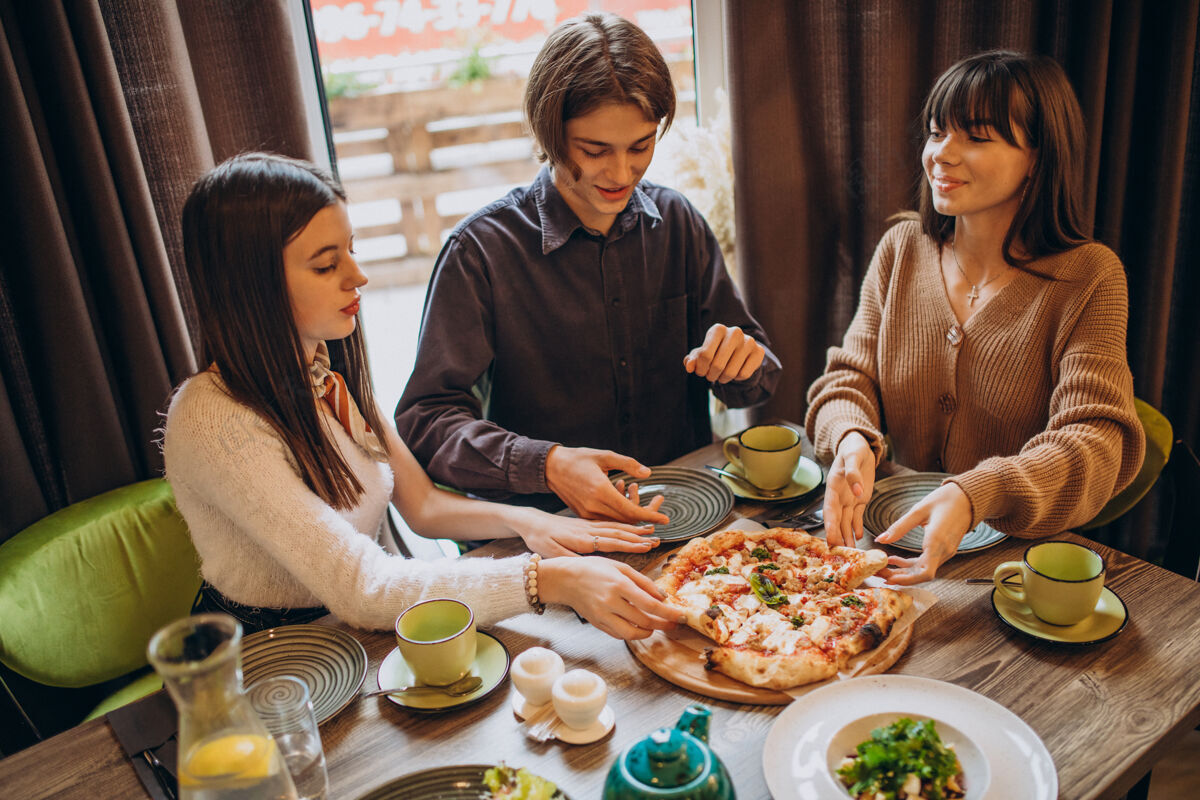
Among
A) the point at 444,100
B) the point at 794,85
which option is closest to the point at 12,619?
the point at 444,100

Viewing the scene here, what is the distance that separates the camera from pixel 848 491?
57.7 inches

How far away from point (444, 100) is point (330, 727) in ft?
7.11

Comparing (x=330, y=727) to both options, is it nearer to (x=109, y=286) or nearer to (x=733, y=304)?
(x=109, y=286)

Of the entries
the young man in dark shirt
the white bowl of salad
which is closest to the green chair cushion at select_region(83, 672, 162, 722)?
the young man in dark shirt

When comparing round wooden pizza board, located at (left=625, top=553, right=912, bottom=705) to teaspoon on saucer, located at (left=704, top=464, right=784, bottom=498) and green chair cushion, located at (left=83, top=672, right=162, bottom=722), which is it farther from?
green chair cushion, located at (left=83, top=672, right=162, bottom=722)

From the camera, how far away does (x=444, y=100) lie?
271 centimetres

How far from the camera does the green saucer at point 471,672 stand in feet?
3.56

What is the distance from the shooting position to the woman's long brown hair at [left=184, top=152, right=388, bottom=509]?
130cm

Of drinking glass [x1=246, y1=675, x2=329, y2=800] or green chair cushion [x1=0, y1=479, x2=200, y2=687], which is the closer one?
drinking glass [x1=246, y1=675, x2=329, y2=800]

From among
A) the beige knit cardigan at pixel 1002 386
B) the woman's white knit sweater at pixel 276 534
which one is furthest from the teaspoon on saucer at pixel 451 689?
the beige knit cardigan at pixel 1002 386

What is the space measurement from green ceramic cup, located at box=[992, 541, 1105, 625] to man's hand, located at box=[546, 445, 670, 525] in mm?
576

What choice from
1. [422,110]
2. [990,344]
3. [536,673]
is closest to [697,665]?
[536,673]

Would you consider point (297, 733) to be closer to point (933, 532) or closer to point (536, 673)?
point (536, 673)

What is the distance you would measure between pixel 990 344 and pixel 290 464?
1377mm
